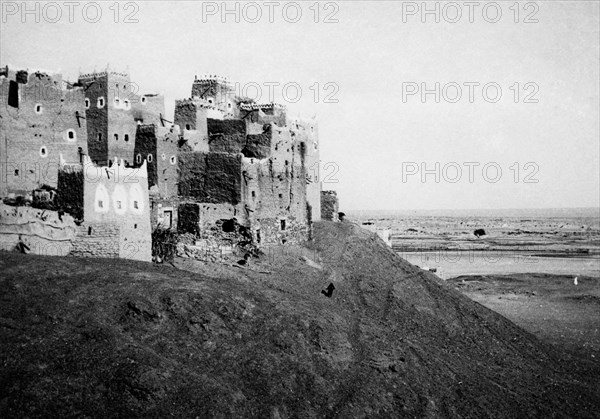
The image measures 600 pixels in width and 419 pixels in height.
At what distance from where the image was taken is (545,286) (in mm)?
86812

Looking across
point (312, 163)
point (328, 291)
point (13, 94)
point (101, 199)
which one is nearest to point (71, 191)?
point (101, 199)

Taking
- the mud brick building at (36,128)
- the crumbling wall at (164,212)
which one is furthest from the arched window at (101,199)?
the mud brick building at (36,128)

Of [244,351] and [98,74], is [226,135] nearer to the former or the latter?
[98,74]

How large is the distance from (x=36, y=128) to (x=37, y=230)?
13322 mm

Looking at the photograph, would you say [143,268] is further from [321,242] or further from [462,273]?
[462,273]

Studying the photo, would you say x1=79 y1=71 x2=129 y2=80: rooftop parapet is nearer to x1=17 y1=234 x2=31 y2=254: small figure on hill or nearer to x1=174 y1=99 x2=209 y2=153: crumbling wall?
x1=174 y1=99 x2=209 y2=153: crumbling wall

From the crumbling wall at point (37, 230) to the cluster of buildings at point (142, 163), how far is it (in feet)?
0.80

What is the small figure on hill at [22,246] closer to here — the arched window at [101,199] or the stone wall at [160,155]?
the arched window at [101,199]

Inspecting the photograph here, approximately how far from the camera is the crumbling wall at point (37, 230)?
34.6 metres

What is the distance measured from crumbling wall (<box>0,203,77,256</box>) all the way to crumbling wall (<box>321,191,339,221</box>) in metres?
33.3

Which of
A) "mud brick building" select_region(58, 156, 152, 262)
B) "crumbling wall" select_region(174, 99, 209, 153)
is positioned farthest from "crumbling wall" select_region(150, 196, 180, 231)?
"crumbling wall" select_region(174, 99, 209, 153)

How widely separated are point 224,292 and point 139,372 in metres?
9.32

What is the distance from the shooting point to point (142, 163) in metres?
47.2

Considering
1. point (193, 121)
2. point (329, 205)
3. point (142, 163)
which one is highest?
point (193, 121)
